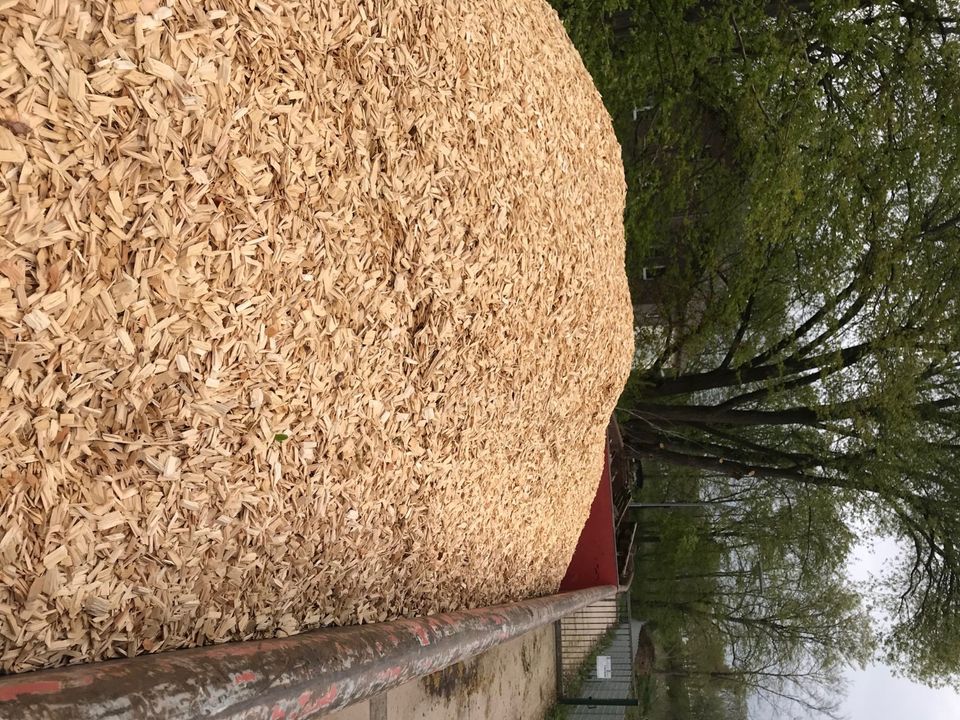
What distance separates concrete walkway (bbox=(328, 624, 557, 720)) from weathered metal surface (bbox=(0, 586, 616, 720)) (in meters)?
0.85

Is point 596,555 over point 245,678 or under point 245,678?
under

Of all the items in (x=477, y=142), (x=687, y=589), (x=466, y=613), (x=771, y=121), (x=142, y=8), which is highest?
(x=771, y=121)

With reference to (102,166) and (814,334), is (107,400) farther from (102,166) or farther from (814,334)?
(814,334)

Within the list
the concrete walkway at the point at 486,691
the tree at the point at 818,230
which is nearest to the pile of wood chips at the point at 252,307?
the concrete walkway at the point at 486,691

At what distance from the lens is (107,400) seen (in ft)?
6.11

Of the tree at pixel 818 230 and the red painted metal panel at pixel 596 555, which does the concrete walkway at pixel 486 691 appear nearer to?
the red painted metal panel at pixel 596 555

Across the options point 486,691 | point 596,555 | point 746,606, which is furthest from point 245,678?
point 746,606

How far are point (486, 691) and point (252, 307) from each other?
454 cm

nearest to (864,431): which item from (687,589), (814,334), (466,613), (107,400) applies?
(814,334)

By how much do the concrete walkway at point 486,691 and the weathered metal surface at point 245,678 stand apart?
849mm

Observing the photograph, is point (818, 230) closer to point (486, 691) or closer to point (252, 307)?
point (486, 691)

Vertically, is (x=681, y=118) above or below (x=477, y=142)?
above

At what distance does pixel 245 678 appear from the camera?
1.84 meters

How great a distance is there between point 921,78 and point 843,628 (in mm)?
15222
